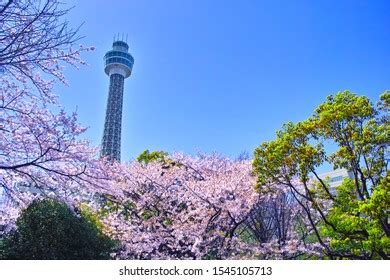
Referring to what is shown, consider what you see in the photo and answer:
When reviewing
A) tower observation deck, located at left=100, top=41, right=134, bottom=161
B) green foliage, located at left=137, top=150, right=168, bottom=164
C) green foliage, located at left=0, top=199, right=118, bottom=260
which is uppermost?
tower observation deck, located at left=100, top=41, right=134, bottom=161

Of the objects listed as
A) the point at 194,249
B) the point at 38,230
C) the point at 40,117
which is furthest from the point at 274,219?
the point at 40,117

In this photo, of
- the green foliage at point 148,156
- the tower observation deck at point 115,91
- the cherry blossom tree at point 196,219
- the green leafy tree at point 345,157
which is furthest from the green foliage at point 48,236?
the tower observation deck at point 115,91

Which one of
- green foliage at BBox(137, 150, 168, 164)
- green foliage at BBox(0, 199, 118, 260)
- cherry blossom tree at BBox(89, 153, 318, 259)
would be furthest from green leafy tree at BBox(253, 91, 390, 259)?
green foliage at BBox(137, 150, 168, 164)

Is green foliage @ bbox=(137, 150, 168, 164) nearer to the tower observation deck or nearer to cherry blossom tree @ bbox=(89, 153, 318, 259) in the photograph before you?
cherry blossom tree @ bbox=(89, 153, 318, 259)

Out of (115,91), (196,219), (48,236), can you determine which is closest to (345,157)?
(196,219)
